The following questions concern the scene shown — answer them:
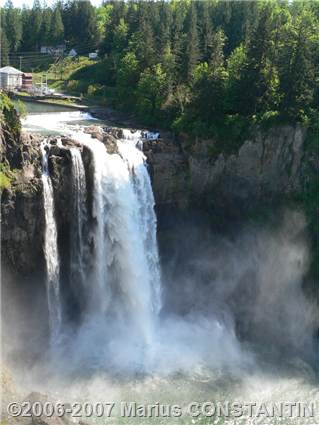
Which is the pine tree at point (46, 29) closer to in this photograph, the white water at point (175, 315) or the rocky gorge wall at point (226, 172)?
the white water at point (175, 315)

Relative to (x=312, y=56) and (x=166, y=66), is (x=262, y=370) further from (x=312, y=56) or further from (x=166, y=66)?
(x=166, y=66)

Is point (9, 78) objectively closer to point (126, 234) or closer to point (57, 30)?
point (126, 234)

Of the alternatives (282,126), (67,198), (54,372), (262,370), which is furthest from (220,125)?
(54,372)

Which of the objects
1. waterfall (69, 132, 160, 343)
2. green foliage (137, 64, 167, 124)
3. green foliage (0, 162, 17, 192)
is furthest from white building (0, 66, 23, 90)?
green foliage (0, 162, 17, 192)

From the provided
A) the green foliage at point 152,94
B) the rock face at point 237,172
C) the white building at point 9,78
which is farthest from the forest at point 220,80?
the white building at point 9,78

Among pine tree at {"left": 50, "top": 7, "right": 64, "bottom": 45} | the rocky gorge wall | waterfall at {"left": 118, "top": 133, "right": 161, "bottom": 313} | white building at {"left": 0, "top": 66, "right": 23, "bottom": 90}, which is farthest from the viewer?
pine tree at {"left": 50, "top": 7, "right": 64, "bottom": 45}

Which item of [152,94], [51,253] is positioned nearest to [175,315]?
[51,253]

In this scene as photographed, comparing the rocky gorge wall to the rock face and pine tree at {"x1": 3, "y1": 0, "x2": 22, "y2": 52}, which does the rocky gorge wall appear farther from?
pine tree at {"x1": 3, "y1": 0, "x2": 22, "y2": 52}

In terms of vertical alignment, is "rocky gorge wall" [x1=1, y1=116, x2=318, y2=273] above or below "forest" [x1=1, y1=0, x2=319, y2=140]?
below
